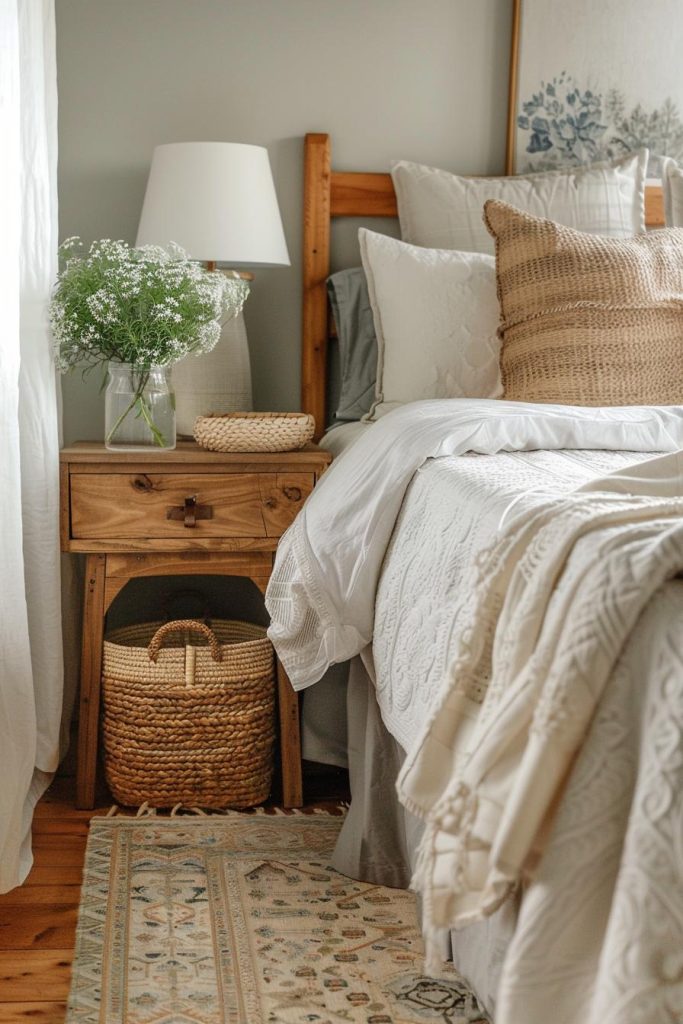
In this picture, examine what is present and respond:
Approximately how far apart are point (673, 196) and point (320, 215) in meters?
0.83

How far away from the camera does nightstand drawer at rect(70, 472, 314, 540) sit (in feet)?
7.25

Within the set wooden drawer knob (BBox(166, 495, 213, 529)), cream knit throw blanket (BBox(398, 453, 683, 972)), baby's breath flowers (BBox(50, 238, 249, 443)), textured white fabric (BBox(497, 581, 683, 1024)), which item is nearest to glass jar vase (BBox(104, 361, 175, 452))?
baby's breath flowers (BBox(50, 238, 249, 443))

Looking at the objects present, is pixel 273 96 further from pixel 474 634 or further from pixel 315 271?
pixel 474 634

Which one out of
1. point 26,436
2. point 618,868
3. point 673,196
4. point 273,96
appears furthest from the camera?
point 273,96

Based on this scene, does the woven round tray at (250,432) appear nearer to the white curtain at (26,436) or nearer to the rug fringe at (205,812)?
the white curtain at (26,436)

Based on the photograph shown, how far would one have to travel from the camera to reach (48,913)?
1.82 meters

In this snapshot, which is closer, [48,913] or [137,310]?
[48,913]

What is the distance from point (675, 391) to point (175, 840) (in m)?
1.29

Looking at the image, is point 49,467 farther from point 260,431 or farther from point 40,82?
point 40,82

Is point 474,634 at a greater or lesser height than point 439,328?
lesser

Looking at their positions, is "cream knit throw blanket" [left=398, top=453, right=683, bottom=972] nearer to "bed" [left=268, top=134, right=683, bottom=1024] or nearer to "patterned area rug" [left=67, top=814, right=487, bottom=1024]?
"bed" [left=268, top=134, right=683, bottom=1024]

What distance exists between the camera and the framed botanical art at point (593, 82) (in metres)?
2.78

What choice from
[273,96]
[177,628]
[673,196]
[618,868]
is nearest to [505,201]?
[673,196]

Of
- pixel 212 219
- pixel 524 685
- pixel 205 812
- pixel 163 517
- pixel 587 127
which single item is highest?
pixel 587 127
